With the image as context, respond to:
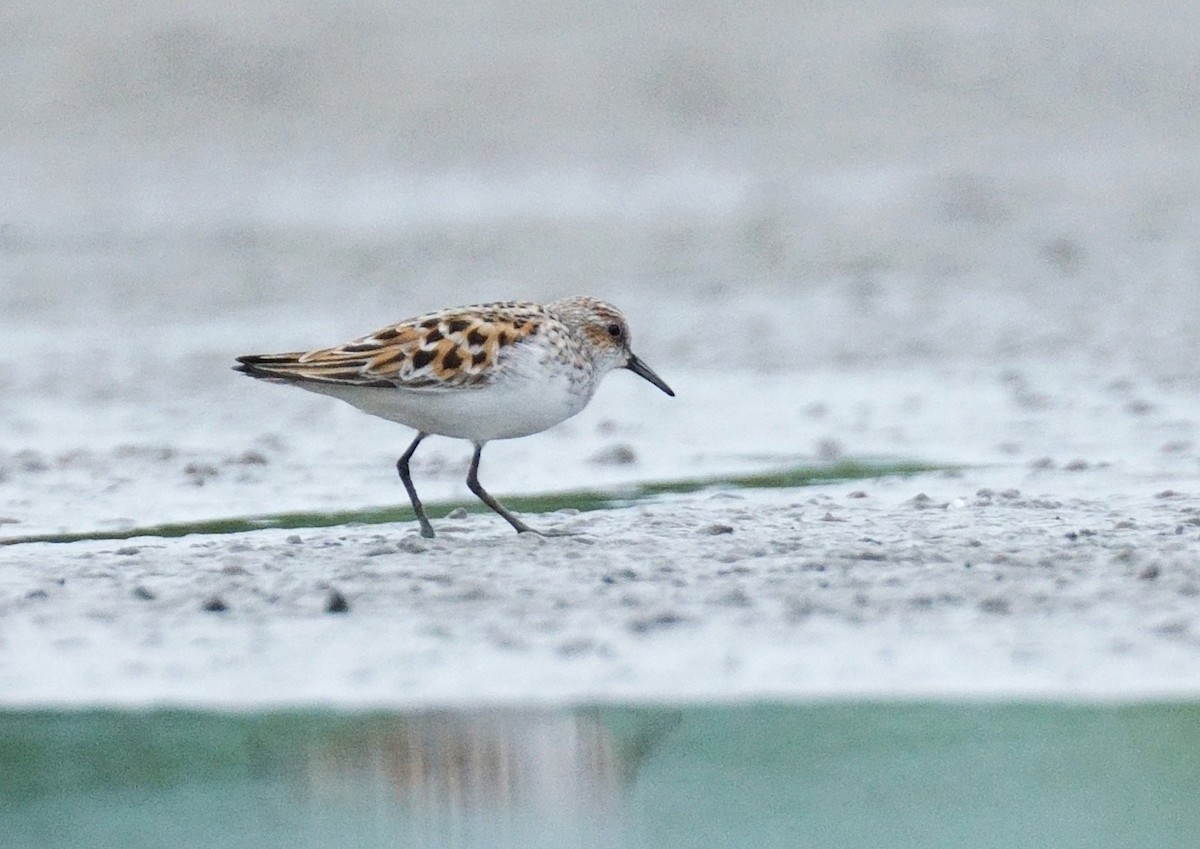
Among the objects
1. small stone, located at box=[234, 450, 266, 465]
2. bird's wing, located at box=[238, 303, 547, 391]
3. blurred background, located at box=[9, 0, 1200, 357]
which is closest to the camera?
bird's wing, located at box=[238, 303, 547, 391]

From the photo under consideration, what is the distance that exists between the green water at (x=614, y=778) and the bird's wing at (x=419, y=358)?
249cm

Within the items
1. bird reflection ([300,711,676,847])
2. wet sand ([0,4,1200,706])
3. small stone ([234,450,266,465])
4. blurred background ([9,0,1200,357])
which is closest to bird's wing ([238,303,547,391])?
wet sand ([0,4,1200,706])

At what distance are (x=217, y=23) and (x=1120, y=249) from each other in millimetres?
13936

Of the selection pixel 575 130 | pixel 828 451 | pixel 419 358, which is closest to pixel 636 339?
pixel 828 451

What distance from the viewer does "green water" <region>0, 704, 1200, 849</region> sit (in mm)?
6309

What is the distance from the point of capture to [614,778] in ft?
21.8

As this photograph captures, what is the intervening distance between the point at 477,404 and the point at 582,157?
780 inches

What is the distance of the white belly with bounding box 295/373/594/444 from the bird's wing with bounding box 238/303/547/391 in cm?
5

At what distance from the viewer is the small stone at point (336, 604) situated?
8.14 metres

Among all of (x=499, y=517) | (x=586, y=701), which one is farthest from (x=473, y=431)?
(x=586, y=701)

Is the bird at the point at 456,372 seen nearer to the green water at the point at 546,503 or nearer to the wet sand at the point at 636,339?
the wet sand at the point at 636,339

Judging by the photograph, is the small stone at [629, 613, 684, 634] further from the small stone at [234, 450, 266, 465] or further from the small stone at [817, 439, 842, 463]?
the small stone at [234, 450, 266, 465]

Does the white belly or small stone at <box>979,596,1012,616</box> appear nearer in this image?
small stone at <box>979,596,1012,616</box>

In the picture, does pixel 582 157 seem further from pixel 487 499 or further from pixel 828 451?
pixel 487 499
